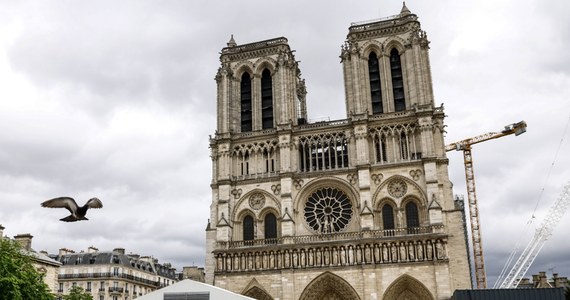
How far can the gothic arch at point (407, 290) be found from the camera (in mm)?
38188

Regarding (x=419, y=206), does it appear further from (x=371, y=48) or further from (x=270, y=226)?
(x=371, y=48)

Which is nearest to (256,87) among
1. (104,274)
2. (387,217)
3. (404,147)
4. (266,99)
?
(266,99)

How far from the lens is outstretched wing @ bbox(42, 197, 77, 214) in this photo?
1384cm

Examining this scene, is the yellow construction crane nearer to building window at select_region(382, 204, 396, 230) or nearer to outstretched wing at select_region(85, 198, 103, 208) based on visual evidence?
building window at select_region(382, 204, 396, 230)

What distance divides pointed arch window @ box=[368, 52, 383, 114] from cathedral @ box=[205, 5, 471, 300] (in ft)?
0.33

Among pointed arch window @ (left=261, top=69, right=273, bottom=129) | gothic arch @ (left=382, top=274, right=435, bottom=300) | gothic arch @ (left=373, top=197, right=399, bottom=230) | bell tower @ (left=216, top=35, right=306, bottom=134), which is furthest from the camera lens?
pointed arch window @ (left=261, top=69, right=273, bottom=129)

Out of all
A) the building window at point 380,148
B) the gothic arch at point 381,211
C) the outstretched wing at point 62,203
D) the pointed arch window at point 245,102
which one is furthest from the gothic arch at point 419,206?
the outstretched wing at point 62,203

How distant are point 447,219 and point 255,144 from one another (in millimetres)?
15008

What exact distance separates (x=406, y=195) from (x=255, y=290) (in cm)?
1227

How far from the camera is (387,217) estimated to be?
41.4 metres

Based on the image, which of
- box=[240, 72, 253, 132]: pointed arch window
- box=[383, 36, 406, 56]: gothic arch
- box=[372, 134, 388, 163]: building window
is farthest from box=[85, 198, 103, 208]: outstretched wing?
box=[383, 36, 406, 56]: gothic arch

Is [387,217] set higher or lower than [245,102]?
lower

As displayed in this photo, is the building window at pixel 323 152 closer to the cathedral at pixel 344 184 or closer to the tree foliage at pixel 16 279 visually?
the cathedral at pixel 344 184

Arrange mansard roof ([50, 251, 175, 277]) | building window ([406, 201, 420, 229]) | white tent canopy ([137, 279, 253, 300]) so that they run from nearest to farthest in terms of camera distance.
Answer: white tent canopy ([137, 279, 253, 300]) → building window ([406, 201, 420, 229]) → mansard roof ([50, 251, 175, 277])
